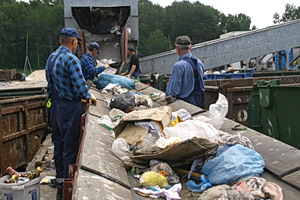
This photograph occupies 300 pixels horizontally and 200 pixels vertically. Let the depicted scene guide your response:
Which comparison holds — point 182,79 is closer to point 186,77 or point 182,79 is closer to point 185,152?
point 186,77

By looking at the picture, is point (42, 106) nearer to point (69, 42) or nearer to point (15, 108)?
point (15, 108)

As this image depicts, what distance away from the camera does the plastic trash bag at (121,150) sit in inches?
131

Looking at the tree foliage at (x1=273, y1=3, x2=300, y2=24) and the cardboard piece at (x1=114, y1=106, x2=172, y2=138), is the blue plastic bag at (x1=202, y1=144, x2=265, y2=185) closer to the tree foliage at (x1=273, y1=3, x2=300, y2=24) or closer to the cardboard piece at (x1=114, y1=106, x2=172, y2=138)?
the cardboard piece at (x1=114, y1=106, x2=172, y2=138)

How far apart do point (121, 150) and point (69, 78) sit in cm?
150

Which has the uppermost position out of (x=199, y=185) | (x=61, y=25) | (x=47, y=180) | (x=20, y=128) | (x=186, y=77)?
(x=61, y=25)

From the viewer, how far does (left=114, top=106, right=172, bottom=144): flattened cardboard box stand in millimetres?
3633

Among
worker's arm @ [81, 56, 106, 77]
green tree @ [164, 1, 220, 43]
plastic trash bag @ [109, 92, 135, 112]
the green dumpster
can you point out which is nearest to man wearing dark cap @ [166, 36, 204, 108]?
plastic trash bag @ [109, 92, 135, 112]

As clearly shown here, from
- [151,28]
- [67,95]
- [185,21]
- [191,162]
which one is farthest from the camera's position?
[151,28]

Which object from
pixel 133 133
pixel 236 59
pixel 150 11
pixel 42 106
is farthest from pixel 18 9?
pixel 133 133

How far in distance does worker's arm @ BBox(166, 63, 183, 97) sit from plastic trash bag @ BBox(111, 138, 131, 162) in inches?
85.0

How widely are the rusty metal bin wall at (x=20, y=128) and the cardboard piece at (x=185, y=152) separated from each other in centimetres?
376

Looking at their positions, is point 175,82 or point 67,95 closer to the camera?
point 67,95

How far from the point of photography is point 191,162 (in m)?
3.17

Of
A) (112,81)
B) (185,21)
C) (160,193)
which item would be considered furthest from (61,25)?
(160,193)
